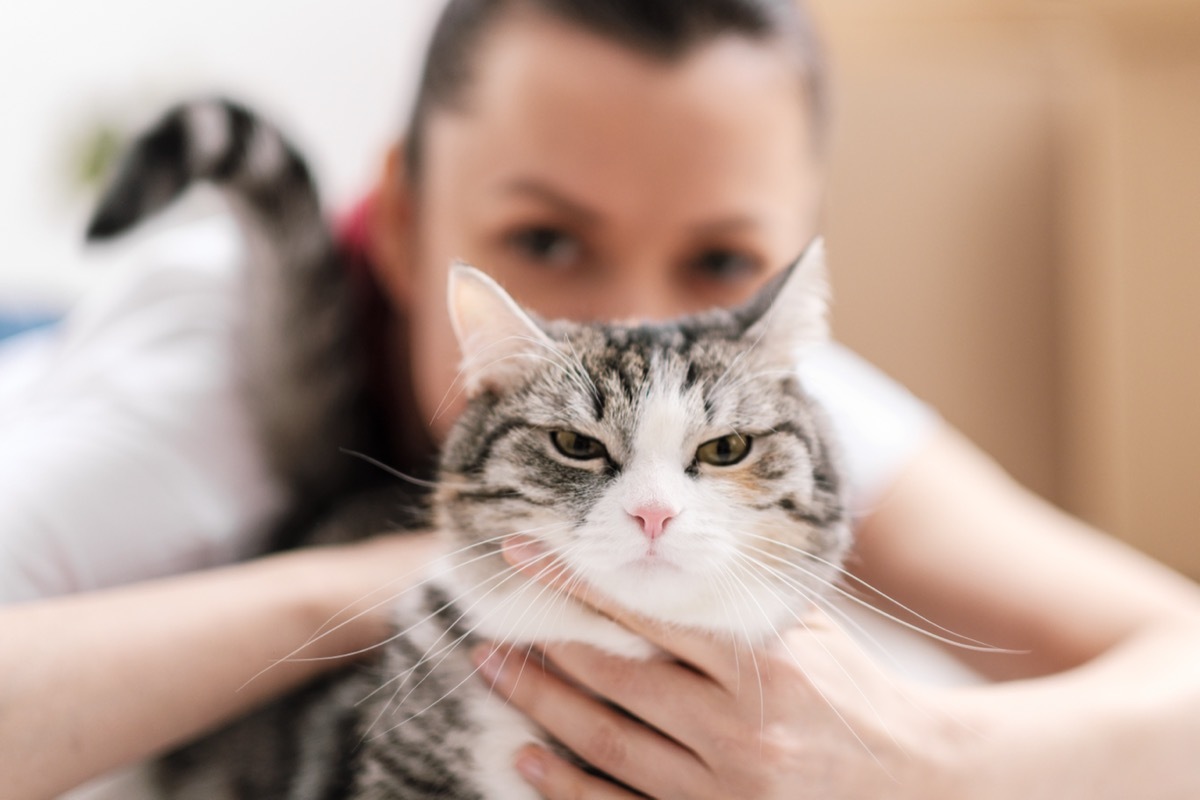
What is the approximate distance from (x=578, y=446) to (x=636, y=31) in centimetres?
48

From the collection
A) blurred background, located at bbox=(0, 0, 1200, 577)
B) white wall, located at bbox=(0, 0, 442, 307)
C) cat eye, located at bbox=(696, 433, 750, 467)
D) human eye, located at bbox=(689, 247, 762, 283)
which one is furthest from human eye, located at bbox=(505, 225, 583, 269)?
white wall, located at bbox=(0, 0, 442, 307)

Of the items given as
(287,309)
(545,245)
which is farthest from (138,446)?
(545,245)

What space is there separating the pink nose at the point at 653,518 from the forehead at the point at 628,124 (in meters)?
0.42

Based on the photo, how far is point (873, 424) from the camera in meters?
1.24

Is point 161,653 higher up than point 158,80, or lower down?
lower down

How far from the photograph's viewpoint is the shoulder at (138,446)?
0.91m

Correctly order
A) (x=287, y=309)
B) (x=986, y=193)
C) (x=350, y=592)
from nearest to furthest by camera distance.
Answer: (x=350, y=592) → (x=287, y=309) → (x=986, y=193)

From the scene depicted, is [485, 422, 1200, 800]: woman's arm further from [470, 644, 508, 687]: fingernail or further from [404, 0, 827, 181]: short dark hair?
[404, 0, 827, 181]: short dark hair

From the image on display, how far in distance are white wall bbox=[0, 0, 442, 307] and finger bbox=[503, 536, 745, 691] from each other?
194cm

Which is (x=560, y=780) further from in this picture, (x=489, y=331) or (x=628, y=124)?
(x=628, y=124)

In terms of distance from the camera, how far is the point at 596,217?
96 cm

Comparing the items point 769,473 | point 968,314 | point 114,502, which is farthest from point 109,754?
point 968,314

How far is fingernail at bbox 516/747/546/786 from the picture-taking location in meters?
0.69

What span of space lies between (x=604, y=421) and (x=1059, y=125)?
7.40 feet
